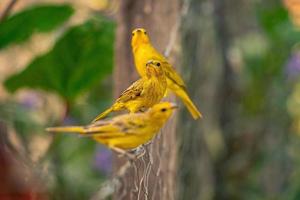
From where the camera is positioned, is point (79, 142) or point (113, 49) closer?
point (113, 49)

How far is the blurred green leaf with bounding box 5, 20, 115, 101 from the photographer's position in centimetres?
176

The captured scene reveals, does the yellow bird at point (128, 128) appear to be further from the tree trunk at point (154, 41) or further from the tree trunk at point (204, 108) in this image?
the tree trunk at point (204, 108)

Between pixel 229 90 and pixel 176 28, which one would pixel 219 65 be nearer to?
pixel 229 90

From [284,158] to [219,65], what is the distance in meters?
0.46

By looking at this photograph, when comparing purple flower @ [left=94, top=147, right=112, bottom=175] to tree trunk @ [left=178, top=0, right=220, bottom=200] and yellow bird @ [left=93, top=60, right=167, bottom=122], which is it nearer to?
tree trunk @ [left=178, top=0, right=220, bottom=200]

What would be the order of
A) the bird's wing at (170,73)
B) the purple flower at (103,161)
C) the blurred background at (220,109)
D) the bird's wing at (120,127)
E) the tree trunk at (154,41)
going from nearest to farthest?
1. the bird's wing at (120,127)
2. the bird's wing at (170,73)
3. the tree trunk at (154,41)
4. the blurred background at (220,109)
5. the purple flower at (103,161)

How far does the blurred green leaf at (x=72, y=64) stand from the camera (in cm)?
176

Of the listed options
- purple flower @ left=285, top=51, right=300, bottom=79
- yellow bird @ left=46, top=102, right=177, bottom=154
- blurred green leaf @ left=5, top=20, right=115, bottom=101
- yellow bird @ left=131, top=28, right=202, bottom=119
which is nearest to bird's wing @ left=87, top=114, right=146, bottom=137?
yellow bird @ left=46, top=102, right=177, bottom=154

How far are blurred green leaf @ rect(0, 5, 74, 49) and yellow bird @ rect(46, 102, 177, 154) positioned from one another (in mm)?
1058

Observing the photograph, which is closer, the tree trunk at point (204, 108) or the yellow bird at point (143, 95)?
the yellow bird at point (143, 95)

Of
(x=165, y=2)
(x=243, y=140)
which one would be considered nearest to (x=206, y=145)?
(x=243, y=140)

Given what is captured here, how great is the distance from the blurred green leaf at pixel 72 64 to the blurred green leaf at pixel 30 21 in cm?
6

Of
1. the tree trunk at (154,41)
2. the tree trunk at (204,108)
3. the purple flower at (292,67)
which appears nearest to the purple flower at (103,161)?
the tree trunk at (204,108)

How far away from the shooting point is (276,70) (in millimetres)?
3174
